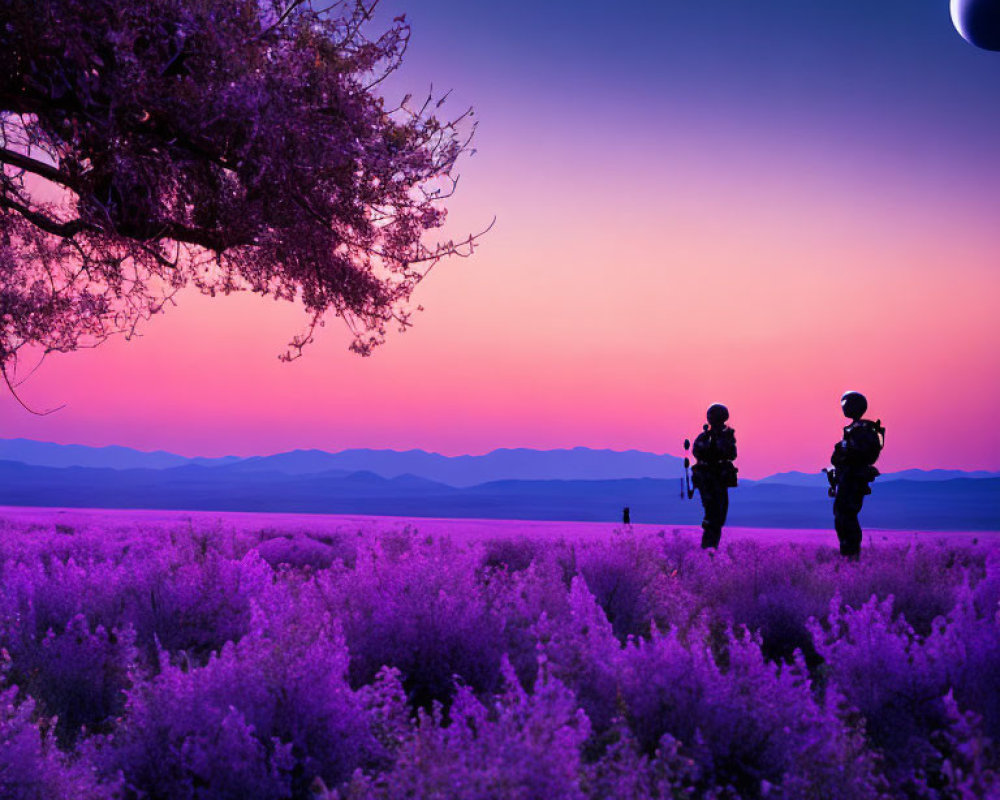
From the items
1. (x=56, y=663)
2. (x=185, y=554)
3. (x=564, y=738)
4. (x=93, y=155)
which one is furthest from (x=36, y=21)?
(x=564, y=738)

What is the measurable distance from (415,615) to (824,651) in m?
2.30

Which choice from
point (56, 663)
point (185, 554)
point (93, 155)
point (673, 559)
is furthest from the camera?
point (673, 559)

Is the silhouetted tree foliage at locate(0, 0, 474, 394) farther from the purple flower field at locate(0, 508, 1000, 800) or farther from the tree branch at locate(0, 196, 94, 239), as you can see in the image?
the purple flower field at locate(0, 508, 1000, 800)

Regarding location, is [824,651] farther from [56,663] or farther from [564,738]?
[56,663]

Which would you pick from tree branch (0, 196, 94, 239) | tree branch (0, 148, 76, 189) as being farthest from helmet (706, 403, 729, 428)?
tree branch (0, 148, 76, 189)

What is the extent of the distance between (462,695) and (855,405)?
351 inches

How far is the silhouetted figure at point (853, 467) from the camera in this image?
10125mm

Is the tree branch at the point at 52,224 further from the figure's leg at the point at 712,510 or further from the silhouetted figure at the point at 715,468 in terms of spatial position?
the figure's leg at the point at 712,510

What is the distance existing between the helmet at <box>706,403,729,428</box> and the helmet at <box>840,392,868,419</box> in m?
1.68

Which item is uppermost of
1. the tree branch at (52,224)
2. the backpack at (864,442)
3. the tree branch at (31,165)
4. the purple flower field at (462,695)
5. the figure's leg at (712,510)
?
the tree branch at (31,165)

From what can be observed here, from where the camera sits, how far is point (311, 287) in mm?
11828

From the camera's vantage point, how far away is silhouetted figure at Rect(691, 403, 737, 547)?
1125cm

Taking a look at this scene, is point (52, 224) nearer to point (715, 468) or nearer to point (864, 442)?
point (715, 468)

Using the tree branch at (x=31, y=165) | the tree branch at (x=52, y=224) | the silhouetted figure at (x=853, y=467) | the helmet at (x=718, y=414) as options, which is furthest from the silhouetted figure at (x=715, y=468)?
the tree branch at (x=31, y=165)
